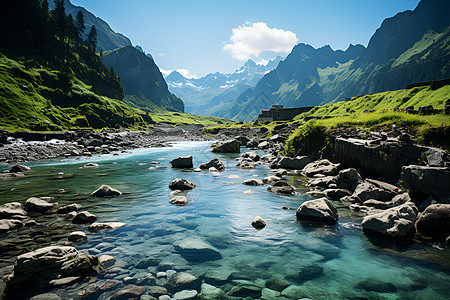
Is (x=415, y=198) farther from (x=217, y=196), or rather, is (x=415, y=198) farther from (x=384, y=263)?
(x=217, y=196)

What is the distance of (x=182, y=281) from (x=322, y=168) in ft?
59.3

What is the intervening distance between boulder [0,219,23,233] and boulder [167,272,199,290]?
8112 millimetres

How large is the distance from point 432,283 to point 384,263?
127 centimetres

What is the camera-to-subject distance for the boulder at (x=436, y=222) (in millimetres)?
8711

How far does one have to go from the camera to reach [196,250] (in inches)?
346

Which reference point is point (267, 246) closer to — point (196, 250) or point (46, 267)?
A: point (196, 250)

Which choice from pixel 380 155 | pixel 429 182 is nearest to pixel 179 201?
pixel 429 182

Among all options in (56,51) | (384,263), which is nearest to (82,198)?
(384,263)

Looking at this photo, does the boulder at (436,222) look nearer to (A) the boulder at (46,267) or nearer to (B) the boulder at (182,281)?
(B) the boulder at (182,281)

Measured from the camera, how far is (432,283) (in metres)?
6.46

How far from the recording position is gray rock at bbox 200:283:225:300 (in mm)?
6056

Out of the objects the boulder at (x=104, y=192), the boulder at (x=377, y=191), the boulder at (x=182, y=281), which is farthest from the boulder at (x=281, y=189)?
the boulder at (x=104, y=192)

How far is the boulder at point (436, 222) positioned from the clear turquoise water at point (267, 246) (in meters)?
0.95

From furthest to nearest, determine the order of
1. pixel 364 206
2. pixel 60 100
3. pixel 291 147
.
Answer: pixel 60 100, pixel 291 147, pixel 364 206
